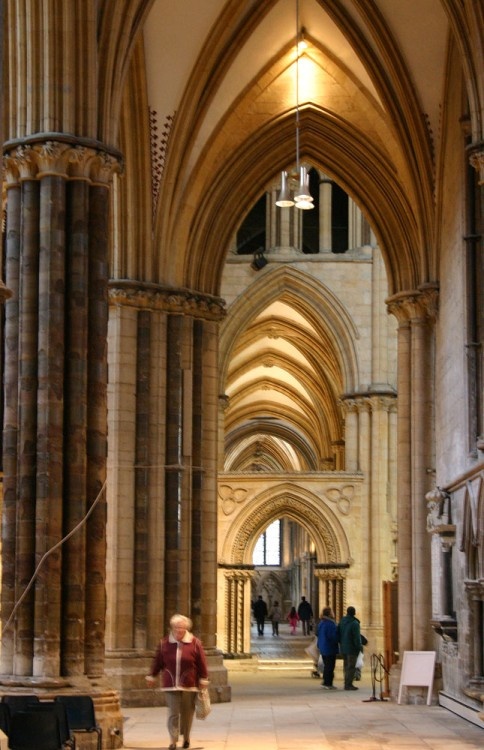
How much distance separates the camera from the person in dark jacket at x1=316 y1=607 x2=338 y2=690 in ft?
77.2

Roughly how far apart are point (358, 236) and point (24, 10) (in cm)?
2000

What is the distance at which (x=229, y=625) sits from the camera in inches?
1240

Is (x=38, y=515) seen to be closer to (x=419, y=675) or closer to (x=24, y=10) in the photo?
(x=24, y=10)

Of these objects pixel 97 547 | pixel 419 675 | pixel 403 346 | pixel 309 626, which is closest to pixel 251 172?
pixel 403 346

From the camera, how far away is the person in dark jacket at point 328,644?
77.2 feet

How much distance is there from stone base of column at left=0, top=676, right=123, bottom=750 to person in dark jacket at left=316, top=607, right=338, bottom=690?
33.4 feet

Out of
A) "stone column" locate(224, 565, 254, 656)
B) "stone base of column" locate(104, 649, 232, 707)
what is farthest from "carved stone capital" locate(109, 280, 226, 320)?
"stone column" locate(224, 565, 254, 656)

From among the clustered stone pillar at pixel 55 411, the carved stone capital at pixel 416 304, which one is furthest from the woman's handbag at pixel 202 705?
the carved stone capital at pixel 416 304

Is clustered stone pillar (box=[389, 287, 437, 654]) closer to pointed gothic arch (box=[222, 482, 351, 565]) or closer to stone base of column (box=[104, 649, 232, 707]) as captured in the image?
stone base of column (box=[104, 649, 232, 707])

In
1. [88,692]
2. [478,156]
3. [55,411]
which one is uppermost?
[478,156]

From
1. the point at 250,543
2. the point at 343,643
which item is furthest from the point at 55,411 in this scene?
the point at 250,543

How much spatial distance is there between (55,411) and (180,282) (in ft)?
27.2

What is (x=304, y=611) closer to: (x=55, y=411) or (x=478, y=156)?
(x=478, y=156)

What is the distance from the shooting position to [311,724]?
16.4m
